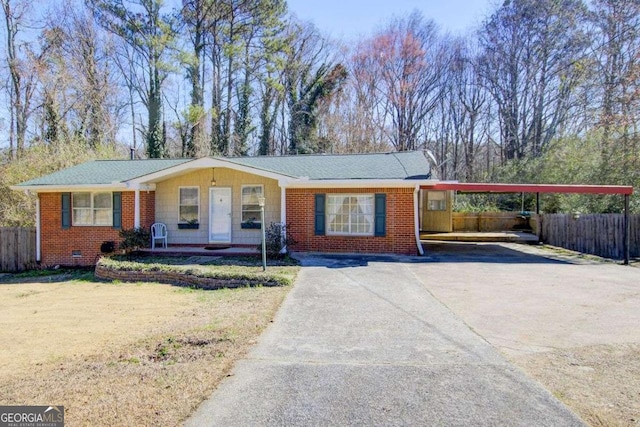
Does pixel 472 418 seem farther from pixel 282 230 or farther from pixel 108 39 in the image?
pixel 108 39

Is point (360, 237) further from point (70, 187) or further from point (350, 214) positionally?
point (70, 187)

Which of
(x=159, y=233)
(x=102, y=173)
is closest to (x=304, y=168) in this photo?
(x=159, y=233)

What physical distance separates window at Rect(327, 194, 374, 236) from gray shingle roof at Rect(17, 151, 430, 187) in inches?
27.2

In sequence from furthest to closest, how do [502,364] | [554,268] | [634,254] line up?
[634,254] → [554,268] → [502,364]

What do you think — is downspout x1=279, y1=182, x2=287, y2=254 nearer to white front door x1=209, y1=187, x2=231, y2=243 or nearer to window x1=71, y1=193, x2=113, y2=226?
white front door x1=209, y1=187, x2=231, y2=243

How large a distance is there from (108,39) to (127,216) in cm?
1585

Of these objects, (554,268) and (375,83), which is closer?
(554,268)

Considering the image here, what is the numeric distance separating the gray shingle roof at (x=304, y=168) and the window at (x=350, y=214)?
27.2 inches

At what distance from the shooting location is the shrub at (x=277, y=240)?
11.1 metres

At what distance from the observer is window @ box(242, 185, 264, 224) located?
41.6 feet

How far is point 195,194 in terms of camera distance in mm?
13000

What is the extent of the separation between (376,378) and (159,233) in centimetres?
1106

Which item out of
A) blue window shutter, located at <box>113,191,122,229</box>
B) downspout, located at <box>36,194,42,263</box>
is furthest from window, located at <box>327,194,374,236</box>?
downspout, located at <box>36,194,42,263</box>

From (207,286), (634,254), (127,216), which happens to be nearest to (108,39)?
(127,216)
